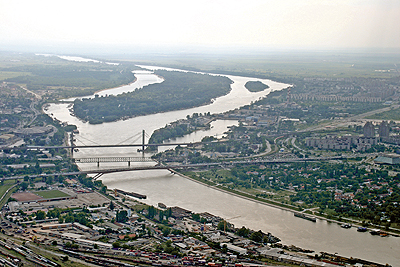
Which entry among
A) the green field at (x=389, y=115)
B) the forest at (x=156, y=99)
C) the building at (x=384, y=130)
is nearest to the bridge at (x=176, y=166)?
the building at (x=384, y=130)

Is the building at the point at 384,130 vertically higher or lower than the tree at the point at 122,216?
higher

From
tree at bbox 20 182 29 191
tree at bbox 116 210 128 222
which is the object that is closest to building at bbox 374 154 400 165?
tree at bbox 116 210 128 222

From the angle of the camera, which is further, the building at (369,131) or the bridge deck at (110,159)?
the building at (369,131)

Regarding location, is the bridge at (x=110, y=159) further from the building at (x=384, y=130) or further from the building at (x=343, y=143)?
the building at (x=384, y=130)

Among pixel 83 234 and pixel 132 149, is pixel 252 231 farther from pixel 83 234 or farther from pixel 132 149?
pixel 132 149

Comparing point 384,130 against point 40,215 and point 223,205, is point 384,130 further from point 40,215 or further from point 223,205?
point 40,215

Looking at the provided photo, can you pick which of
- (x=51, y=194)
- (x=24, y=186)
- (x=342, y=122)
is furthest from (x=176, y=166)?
(x=342, y=122)

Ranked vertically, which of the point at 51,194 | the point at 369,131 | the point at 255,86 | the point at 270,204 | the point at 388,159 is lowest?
the point at 51,194

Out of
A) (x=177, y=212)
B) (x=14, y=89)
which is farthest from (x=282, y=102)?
(x=177, y=212)

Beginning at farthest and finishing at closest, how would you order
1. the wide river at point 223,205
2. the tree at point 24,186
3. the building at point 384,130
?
the building at point 384,130, the tree at point 24,186, the wide river at point 223,205
